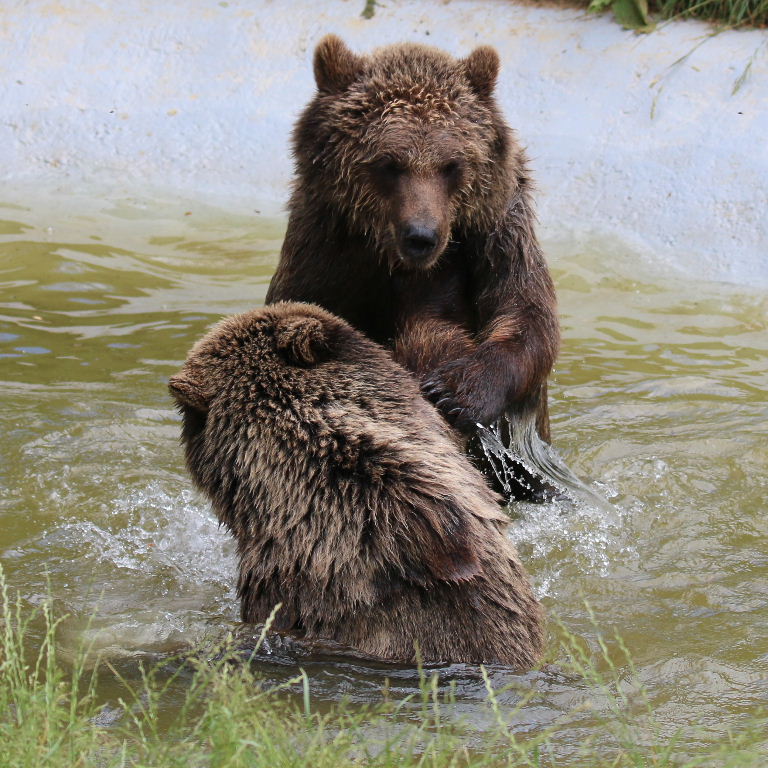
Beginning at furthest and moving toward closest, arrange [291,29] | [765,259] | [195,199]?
Result: [291,29], [195,199], [765,259]

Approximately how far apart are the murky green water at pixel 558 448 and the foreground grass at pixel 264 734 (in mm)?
153

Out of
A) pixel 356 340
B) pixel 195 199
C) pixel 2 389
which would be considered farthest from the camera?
pixel 195 199

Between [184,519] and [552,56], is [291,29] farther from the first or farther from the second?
[184,519]

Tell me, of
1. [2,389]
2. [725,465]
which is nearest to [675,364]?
[725,465]

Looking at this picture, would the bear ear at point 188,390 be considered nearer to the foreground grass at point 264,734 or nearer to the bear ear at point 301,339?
the bear ear at point 301,339

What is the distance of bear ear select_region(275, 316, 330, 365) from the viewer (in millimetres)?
4398

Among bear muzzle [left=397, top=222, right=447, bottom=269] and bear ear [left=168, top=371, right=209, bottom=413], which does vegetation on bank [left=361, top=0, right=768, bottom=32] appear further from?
bear ear [left=168, top=371, right=209, bottom=413]

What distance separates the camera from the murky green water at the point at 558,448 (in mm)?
4594

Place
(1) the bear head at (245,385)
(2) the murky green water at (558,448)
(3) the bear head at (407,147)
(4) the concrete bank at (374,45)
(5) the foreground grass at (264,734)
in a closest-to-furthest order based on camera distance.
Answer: (5) the foreground grass at (264,734), (1) the bear head at (245,385), (2) the murky green water at (558,448), (3) the bear head at (407,147), (4) the concrete bank at (374,45)

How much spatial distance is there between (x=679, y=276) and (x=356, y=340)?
19.2 ft

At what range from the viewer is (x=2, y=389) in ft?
23.3

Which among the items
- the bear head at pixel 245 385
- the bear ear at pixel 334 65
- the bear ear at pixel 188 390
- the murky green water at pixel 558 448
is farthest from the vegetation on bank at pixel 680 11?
the bear ear at pixel 188 390

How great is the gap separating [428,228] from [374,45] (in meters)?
7.39

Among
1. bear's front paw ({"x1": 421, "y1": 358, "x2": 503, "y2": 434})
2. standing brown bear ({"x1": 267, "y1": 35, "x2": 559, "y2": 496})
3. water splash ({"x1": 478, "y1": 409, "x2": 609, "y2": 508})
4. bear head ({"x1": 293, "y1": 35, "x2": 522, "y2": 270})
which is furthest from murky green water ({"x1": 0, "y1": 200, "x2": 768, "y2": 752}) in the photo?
bear head ({"x1": 293, "y1": 35, "x2": 522, "y2": 270})
